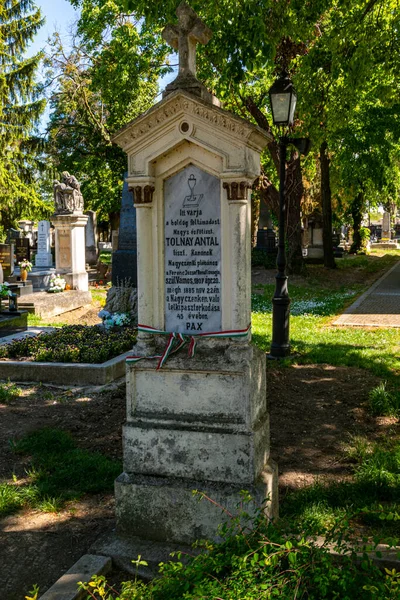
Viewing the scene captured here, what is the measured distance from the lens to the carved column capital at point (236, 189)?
3.85m

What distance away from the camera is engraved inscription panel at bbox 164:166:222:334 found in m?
4.01

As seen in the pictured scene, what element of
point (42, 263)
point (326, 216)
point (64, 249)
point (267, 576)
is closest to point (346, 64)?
point (267, 576)

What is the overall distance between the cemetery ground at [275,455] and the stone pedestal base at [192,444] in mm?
422

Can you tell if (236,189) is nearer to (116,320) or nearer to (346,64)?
(346,64)

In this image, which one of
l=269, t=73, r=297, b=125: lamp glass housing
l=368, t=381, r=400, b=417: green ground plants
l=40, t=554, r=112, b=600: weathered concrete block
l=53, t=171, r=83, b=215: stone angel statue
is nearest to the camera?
l=40, t=554, r=112, b=600: weathered concrete block

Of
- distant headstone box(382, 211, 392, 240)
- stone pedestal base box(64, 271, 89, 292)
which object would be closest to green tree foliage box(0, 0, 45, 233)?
stone pedestal base box(64, 271, 89, 292)

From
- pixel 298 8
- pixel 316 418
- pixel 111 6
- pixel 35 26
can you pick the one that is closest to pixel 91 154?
pixel 35 26

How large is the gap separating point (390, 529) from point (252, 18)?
6.08m

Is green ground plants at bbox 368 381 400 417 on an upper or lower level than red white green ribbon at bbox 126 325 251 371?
lower

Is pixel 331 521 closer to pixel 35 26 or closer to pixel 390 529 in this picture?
pixel 390 529

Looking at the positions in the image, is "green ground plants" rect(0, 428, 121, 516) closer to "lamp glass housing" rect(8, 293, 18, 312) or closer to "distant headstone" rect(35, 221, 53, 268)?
"lamp glass housing" rect(8, 293, 18, 312)

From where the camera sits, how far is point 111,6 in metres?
18.3

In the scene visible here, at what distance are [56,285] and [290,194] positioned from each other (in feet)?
29.0

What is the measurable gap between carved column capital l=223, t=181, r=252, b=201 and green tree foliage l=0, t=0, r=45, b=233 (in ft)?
88.5
